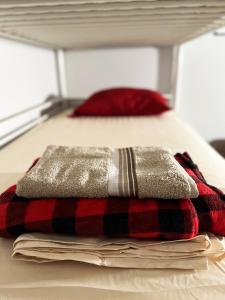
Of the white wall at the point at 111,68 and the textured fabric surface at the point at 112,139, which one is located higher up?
the white wall at the point at 111,68

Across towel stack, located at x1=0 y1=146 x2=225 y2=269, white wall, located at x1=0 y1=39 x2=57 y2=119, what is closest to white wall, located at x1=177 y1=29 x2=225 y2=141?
white wall, located at x1=0 y1=39 x2=57 y2=119

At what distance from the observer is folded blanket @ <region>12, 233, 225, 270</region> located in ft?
1.48

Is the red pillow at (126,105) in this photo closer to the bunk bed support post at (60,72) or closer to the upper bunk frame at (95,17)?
the upper bunk frame at (95,17)

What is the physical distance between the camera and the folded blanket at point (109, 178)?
492 millimetres

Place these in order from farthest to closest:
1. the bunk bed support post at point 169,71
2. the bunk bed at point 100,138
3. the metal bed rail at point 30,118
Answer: the bunk bed support post at point 169,71, the metal bed rail at point 30,118, the bunk bed at point 100,138

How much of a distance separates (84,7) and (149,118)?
913 millimetres

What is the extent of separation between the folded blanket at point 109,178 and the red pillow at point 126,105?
3.56 feet

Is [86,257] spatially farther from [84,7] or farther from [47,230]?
[84,7]

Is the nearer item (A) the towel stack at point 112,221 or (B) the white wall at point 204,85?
(A) the towel stack at point 112,221

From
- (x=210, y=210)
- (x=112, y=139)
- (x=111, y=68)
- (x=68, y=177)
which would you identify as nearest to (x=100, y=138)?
(x=112, y=139)

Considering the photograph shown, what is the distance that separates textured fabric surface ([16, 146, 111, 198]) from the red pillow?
1.07m

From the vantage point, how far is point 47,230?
476 mm

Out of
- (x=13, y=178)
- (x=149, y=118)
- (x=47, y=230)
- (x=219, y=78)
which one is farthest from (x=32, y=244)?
(x=219, y=78)

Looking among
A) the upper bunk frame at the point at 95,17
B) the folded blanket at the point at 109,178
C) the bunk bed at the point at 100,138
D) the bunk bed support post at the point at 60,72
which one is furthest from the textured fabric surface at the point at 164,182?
the bunk bed support post at the point at 60,72
